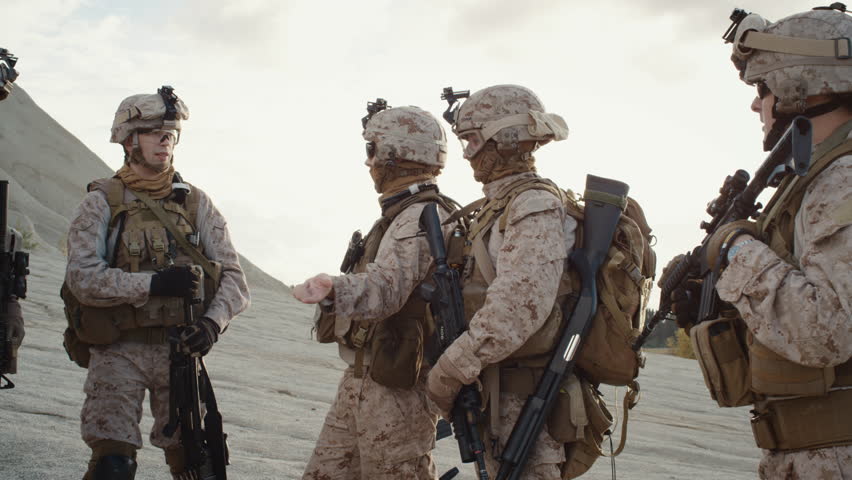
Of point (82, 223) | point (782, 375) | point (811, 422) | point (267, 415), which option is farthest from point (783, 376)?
point (267, 415)

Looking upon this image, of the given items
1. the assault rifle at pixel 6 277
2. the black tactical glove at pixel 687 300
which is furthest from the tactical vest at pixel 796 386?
the assault rifle at pixel 6 277

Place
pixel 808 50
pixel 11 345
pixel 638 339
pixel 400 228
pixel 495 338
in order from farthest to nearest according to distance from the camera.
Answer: pixel 11 345 → pixel 400 228 → pixel 638 339 → pixel 495 338 → pixel 808 50

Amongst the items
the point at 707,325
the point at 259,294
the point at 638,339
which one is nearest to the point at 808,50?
the point at 707,325

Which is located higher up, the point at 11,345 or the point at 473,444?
the point at 11,345

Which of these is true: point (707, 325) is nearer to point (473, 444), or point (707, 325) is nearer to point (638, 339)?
point (638, 339)

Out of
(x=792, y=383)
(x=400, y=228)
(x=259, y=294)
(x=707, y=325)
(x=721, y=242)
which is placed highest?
(x=259, y=294)

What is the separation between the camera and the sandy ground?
6.45m

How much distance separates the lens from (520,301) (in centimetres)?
334

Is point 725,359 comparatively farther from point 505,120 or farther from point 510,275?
point 505,120

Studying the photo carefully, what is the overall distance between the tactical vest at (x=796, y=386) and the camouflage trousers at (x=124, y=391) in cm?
312

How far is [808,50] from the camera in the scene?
9.45ft

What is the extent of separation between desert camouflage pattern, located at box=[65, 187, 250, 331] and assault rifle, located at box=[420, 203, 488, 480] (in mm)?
1389

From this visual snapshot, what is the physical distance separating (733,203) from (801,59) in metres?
0.55

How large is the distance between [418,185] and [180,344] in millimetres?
1508
